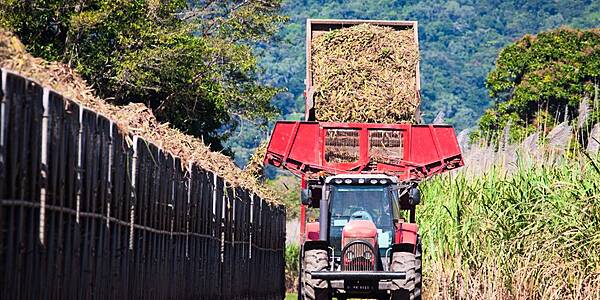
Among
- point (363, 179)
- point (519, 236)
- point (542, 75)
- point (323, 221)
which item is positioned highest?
point (542, 75)

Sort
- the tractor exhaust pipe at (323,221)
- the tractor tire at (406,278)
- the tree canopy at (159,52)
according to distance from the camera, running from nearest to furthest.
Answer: the tractor tire at (406,278)
the tractor exhaust pipe at (323,221)
the tree canopy at (159,52)

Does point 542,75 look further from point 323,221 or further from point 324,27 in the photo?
point 323,221

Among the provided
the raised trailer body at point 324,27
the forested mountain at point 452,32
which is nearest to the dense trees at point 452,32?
the forested mountain at point 452,32

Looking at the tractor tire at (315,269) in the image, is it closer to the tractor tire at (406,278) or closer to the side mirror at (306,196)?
the tractor tire at (406,278)

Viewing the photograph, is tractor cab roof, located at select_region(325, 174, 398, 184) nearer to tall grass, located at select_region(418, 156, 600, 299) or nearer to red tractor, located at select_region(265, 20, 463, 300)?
red tractor, located at select_region(265, 20, 463, 300)

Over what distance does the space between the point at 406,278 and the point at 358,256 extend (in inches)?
29.4

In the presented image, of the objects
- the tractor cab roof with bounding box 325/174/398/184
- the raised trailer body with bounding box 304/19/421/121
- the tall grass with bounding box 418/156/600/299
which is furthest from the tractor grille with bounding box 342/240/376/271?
the raised trailer body with bounding box 304/19/421/121

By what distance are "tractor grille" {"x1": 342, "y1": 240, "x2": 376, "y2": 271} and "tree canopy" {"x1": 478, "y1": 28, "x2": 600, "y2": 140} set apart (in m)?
36.5

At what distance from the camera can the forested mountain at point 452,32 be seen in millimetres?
131375

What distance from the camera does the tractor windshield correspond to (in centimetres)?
1839

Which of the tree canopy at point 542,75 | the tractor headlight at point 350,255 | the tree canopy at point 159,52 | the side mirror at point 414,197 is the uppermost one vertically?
the tree canopy at point 542,75

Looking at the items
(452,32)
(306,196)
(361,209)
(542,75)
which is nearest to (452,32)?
(452,32)

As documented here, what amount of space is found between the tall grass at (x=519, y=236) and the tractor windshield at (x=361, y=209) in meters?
1.57

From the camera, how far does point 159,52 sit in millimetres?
32344
